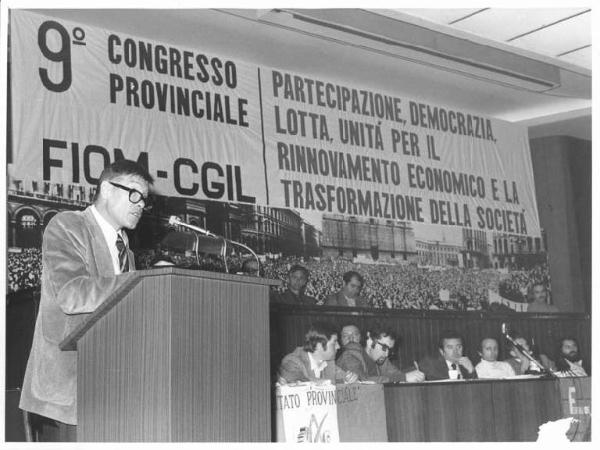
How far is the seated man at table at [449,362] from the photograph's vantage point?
6.52 m

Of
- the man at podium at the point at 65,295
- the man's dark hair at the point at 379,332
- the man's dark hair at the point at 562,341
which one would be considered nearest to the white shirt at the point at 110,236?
the man at podium at the point at 65,295

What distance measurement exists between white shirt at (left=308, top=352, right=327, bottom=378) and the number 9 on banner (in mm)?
2319

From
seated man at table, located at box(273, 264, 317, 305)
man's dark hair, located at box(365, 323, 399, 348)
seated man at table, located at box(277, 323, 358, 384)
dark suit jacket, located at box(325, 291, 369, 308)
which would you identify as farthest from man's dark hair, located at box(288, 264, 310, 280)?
seated man at table, located at box(277, 323, 358, 384)

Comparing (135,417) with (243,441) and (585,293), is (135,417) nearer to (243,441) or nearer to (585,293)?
(243,441)

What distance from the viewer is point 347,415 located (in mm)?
5051

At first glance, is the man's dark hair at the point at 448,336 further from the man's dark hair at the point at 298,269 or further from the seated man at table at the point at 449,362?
the man's dark hair at the point at 298,269

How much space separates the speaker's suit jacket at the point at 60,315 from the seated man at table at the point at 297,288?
3507 mm

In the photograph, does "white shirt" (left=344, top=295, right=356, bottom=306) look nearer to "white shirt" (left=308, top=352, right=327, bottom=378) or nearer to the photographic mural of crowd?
the photographic mural of crowd

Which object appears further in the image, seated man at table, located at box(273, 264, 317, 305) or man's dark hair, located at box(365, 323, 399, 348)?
seated man at table, located at box(273, 264, 317, 305)

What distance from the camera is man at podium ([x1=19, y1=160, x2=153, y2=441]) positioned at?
3.01m

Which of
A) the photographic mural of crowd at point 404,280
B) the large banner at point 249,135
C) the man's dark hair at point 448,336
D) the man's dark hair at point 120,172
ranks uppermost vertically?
the large banner at point 249,135

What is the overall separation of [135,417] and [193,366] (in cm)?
23

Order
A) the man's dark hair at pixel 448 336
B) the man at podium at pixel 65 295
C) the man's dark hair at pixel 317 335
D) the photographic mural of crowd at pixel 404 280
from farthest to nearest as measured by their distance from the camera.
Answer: the man's dark hair at pixel 448 336 → the photographic mural of crowd at pixel 404 280 → the man's dark hair at pixel 317 335 → the man at podium at pixel 65 295

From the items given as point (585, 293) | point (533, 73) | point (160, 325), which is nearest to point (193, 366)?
point (160, 325)
